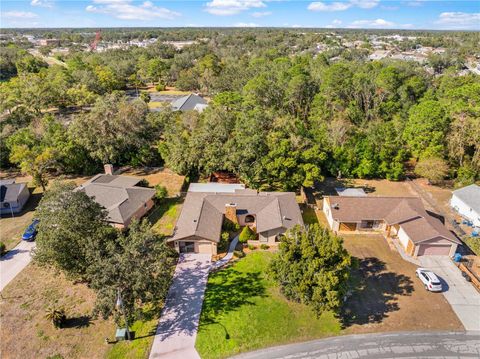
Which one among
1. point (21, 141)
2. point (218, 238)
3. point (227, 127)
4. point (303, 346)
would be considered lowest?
point (303, 346)

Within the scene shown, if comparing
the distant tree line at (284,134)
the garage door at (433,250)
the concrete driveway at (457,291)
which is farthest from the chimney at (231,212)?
the concrete driveway at (457,291)

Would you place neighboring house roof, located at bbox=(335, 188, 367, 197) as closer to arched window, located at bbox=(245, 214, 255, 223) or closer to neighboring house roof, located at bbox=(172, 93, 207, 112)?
arched window, located at bbox=(245, 214, 255, 223)

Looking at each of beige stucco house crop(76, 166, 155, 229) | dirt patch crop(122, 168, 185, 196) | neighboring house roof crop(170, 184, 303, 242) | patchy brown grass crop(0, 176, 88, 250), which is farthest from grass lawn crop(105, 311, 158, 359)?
dirt patch crop(122, 168, 185, 196)

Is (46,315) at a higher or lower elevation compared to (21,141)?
lower

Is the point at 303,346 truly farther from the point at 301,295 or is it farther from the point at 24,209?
the point at 24,209

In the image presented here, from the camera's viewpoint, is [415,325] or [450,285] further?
[450,285]

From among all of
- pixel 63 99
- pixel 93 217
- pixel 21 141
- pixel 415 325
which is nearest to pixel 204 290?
pixel 93 217

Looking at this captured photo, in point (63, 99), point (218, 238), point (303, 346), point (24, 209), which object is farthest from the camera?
point (63, 99)
